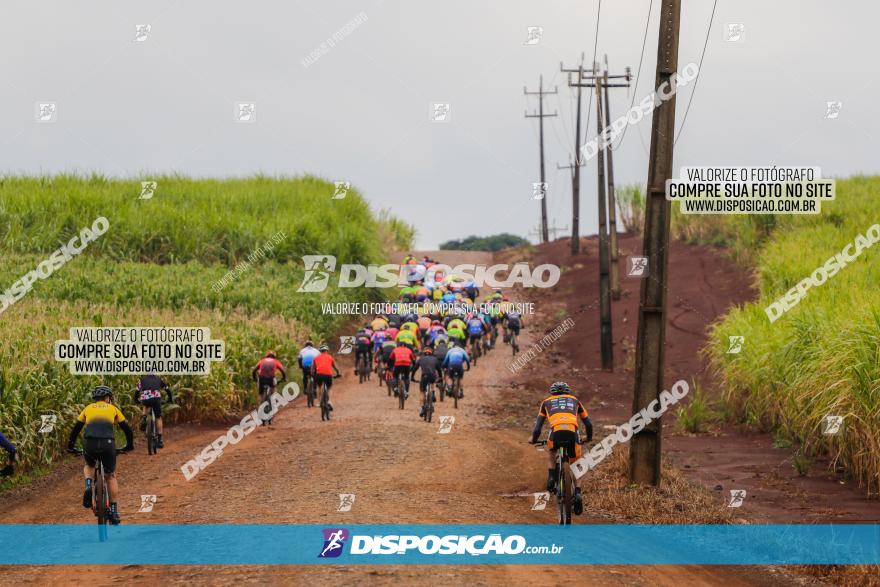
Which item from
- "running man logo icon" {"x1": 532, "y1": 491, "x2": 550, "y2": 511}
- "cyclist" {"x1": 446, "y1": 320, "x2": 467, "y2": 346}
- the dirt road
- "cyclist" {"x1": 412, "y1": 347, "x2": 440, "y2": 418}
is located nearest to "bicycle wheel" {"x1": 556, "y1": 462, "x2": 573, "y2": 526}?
the dirt road

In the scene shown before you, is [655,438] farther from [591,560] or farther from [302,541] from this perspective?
[302,541]

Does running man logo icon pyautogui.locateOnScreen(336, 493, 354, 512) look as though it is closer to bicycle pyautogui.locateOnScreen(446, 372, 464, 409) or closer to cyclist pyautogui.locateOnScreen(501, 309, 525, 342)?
bicycle pyautogui.locateOnScreen(446, 372, 464, 409)

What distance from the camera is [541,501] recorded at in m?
16.2

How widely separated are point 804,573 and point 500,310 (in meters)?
28.8

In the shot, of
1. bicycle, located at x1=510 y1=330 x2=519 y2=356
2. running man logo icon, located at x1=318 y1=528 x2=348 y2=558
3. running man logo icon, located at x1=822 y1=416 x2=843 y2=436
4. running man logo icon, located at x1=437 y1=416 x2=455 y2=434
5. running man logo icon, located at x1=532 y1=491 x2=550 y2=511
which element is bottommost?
running man logo icon, located at x1=532 y1=491 x2=550 y2=511

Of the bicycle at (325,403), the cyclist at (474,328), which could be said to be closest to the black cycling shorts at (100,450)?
the bicycle at (325,403)

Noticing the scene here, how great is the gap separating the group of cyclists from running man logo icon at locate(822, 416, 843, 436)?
376cm

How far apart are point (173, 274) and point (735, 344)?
2346 cm

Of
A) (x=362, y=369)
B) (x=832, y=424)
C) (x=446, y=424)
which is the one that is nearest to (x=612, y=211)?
(x=362, y=369)

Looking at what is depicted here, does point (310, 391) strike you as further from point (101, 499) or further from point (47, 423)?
point (101, 499)

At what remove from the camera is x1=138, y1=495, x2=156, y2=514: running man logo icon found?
15511 mm

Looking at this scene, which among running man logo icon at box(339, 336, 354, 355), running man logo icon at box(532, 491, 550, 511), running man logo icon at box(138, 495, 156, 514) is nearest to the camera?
running man logo icon at box(138, 495, 156, 514)

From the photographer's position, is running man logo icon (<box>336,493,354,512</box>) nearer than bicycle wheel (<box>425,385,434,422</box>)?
Yes

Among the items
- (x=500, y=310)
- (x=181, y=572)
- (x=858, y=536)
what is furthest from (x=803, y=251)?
(x=181, y=572)
